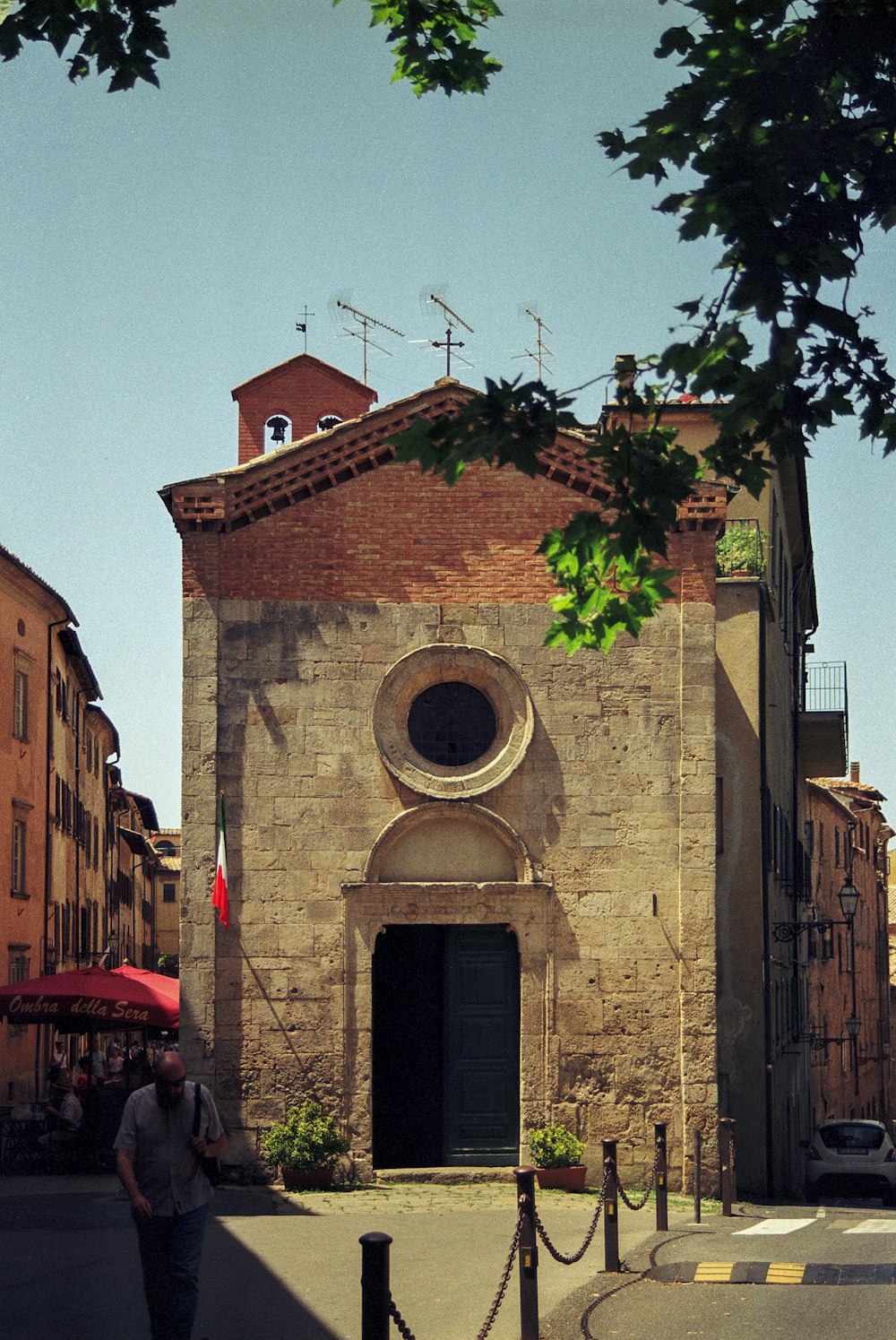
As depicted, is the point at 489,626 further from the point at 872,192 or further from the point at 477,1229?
the point at 872,192

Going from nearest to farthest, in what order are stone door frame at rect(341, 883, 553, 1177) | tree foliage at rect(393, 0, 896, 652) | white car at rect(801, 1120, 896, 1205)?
1. tree foliage at rect(393, 0, 896, 652)
2. stone door frame at rect(341, 883, 553, 1177)
3. white car at rect(801, 1120, 896, 1205)

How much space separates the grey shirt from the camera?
9508 millimetres

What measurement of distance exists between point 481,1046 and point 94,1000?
15.6ft

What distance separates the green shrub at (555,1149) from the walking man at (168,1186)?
9.11 metres

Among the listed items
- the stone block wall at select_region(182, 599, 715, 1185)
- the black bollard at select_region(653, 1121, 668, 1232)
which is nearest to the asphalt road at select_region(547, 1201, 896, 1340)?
the black bollard at select_region(653, 1121, 668, 1232)

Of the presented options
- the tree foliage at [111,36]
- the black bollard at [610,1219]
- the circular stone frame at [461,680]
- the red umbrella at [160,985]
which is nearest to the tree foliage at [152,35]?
the tree foliage at [111,36]

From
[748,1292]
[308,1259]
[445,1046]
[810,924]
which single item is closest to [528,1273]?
[748,1292]

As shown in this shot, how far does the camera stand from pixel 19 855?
34594mm

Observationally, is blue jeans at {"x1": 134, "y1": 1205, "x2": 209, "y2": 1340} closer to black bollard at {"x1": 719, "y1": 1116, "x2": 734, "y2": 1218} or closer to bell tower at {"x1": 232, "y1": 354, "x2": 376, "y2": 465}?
black bollard at {"x1": 719, "y1": 1116, "x2": 734, "y2": 1218}

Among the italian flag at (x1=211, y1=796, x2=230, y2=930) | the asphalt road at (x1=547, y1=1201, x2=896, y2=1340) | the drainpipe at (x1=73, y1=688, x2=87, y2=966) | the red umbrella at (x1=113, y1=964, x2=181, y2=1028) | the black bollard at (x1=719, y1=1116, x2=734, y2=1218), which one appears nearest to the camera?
the asphalt road at (x1=547, y1=1201, x2=896, y2=1340)

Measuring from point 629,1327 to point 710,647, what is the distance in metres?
9.92

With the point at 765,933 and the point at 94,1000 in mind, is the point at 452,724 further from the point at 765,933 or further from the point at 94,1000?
the point at 765,933

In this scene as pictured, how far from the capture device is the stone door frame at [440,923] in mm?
18828

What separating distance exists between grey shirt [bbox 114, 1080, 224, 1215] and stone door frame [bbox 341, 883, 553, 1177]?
30.2 ft
